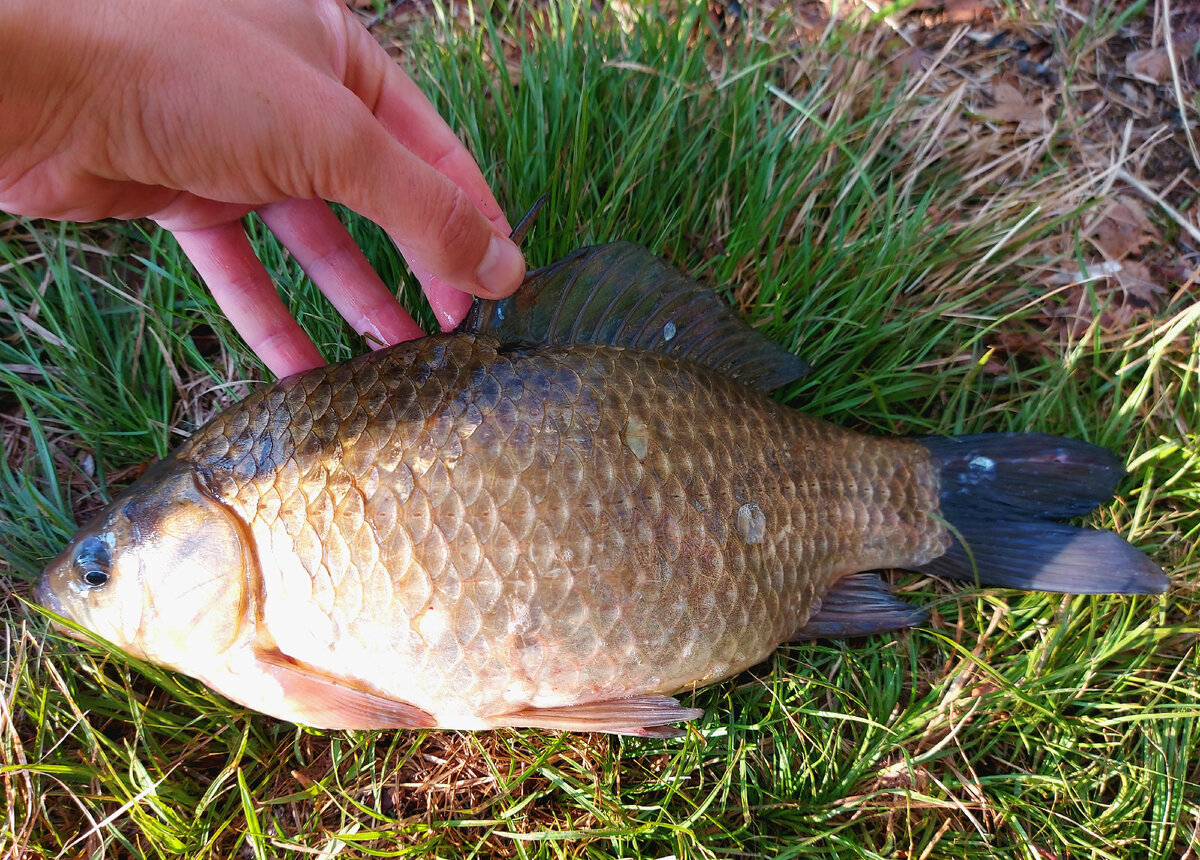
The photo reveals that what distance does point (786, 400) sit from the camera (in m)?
2.47

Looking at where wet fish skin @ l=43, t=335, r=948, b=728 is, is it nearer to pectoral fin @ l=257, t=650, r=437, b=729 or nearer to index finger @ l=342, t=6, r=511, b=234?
pectoral fin @ l=257, t=650, r=437, b=729

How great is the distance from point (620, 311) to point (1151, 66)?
2466mm

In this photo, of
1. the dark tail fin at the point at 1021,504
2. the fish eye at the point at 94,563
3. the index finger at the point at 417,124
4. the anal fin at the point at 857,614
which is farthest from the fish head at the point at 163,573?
the dark tail fin at the point at 1021,504

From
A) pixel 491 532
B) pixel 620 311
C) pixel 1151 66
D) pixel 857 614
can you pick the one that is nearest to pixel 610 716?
pixel 491 532

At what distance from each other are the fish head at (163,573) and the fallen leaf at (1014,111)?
290 cm

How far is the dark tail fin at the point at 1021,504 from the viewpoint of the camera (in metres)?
2.14

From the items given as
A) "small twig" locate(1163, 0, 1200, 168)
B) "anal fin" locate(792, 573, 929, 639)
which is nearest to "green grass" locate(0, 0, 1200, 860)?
"anal fin" locate(792, 573, 929, 639)

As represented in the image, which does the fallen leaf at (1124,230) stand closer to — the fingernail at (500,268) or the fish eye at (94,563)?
the fingernail at (500,268)

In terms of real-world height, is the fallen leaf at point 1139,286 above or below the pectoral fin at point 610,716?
above

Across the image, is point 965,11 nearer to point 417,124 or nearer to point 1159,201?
point 1159,201

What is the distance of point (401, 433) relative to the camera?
176cm

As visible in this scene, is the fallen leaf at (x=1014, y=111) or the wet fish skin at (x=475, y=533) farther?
the fallen leaf at (x=1014, y=111)

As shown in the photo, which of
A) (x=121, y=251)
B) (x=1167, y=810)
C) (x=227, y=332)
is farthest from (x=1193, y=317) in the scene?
(x=121, y=251)

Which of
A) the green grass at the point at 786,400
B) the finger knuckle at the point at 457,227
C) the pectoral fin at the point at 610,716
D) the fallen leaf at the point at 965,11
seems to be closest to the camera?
the finger knuckle at the point at 457,227
